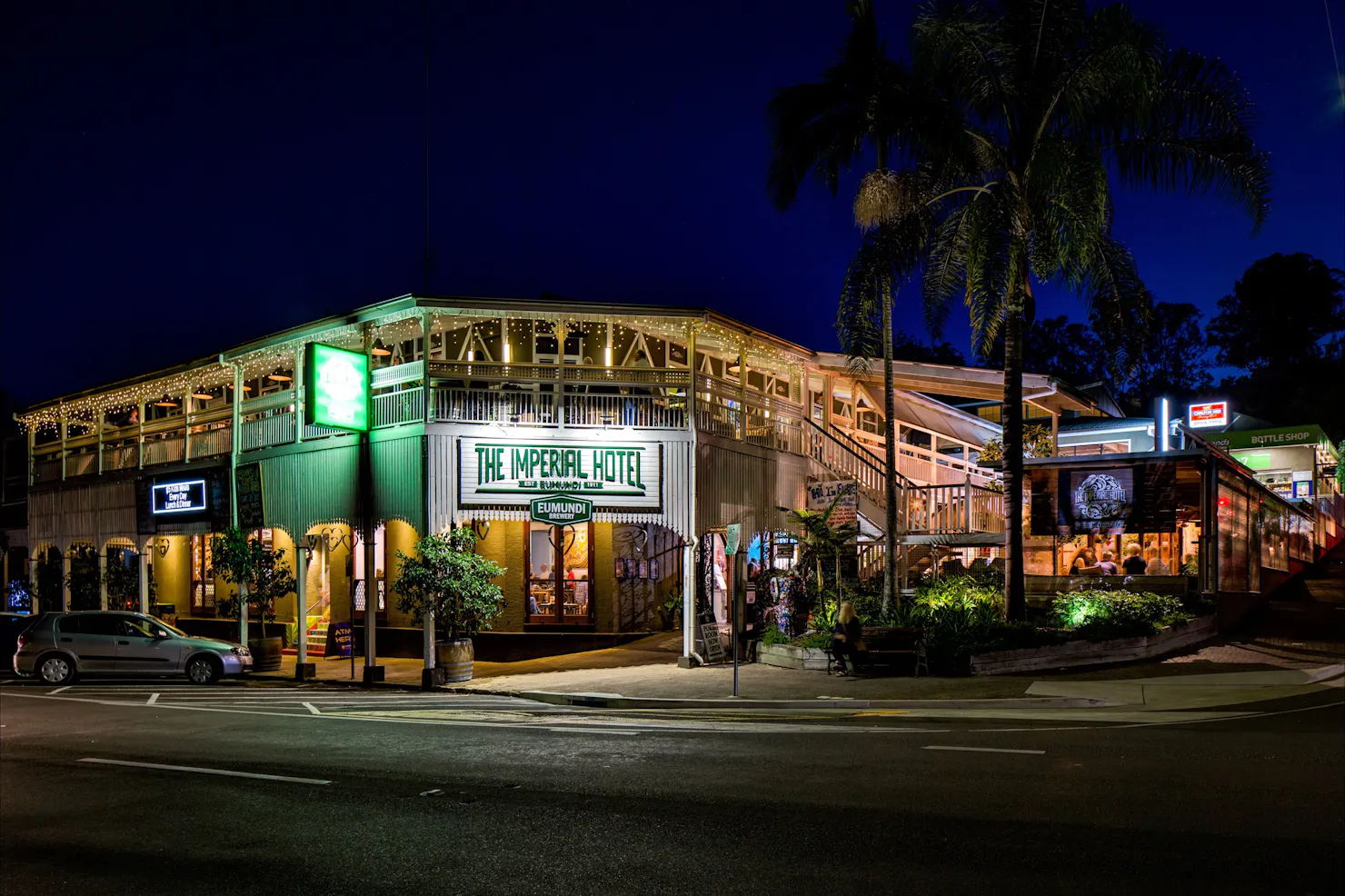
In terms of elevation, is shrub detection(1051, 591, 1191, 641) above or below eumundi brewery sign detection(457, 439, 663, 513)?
below

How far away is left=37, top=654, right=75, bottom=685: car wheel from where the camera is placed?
20.6 m

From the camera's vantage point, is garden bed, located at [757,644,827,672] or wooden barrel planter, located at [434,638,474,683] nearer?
garden bed, located at [757,644,827,672]

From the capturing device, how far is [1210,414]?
148 feet

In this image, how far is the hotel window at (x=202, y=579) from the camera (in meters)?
30.3

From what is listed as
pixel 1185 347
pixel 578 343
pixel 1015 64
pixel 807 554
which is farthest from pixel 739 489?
pixel 1185 347

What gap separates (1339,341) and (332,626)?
79.5 meters

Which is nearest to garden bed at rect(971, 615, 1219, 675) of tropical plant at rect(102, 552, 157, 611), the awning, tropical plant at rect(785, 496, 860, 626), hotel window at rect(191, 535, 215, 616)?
tropical plant at rect(785, 496, 860, 626)

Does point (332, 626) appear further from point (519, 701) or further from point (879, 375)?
point (879, 375)

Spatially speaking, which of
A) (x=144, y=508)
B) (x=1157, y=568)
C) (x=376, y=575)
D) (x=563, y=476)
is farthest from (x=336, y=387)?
(x=1157, y=568)

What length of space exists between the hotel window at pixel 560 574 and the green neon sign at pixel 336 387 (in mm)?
5052

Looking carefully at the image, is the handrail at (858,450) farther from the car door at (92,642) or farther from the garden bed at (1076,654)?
the car door at (92,642)

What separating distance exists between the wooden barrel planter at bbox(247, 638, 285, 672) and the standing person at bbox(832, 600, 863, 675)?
12.3 m

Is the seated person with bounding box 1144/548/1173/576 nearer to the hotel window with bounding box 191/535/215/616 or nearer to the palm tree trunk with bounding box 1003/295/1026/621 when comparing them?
the palm tree trunk with bounding box 1003/295/1026/621

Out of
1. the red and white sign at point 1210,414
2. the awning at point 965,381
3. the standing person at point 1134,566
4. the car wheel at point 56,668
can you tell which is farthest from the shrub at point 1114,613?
the red and white sign at point 1210,414
